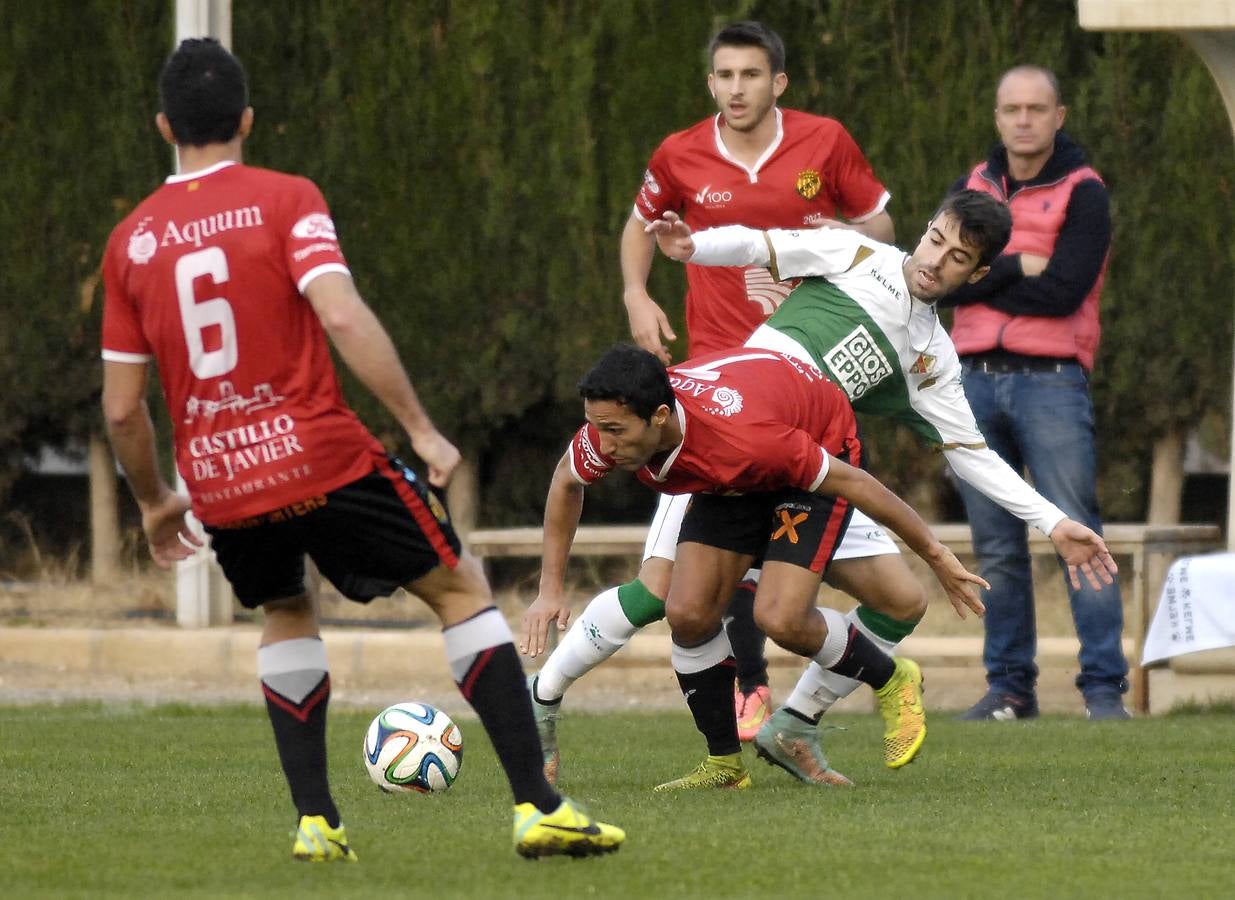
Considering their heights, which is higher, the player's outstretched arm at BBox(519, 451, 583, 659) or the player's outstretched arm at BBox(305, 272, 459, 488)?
the player's outstretched arm at BBox(305, 272, 459, 488)

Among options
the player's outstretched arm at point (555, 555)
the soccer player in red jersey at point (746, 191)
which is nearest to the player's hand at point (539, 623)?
Result: the player's outstretched arm at point (555, 555)

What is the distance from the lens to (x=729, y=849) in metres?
5.10

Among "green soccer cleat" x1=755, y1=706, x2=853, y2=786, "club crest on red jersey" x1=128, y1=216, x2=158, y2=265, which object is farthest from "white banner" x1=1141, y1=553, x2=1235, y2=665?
"club crest on red jersey" x1=128, y1=216, x2=158, y2=265

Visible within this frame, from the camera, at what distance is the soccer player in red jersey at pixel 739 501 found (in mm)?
5848

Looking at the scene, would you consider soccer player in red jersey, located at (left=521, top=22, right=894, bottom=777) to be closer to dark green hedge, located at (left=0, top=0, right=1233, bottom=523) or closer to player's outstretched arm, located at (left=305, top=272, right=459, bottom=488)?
player's outstretched arm, located at (left=305, top=272, right=459, bottom=488)

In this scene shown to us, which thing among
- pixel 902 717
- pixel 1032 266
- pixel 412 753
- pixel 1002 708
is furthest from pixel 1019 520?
pixel 412 753

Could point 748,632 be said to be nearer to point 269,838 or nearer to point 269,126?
point 269,838

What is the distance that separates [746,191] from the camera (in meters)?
7.80

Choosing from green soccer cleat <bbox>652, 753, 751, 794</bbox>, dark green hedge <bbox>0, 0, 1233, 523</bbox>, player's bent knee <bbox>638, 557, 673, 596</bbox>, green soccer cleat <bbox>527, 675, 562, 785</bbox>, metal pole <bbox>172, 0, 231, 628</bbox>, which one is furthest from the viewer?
metal pole <bbox>172, 0, 231, 628</bbox>

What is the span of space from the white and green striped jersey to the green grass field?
107cm

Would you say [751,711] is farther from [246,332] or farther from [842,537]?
[246,332]

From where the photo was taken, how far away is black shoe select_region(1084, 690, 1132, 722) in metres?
8.91

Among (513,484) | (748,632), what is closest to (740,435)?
(748,632)

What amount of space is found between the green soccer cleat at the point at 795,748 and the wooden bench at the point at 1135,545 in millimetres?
3257
